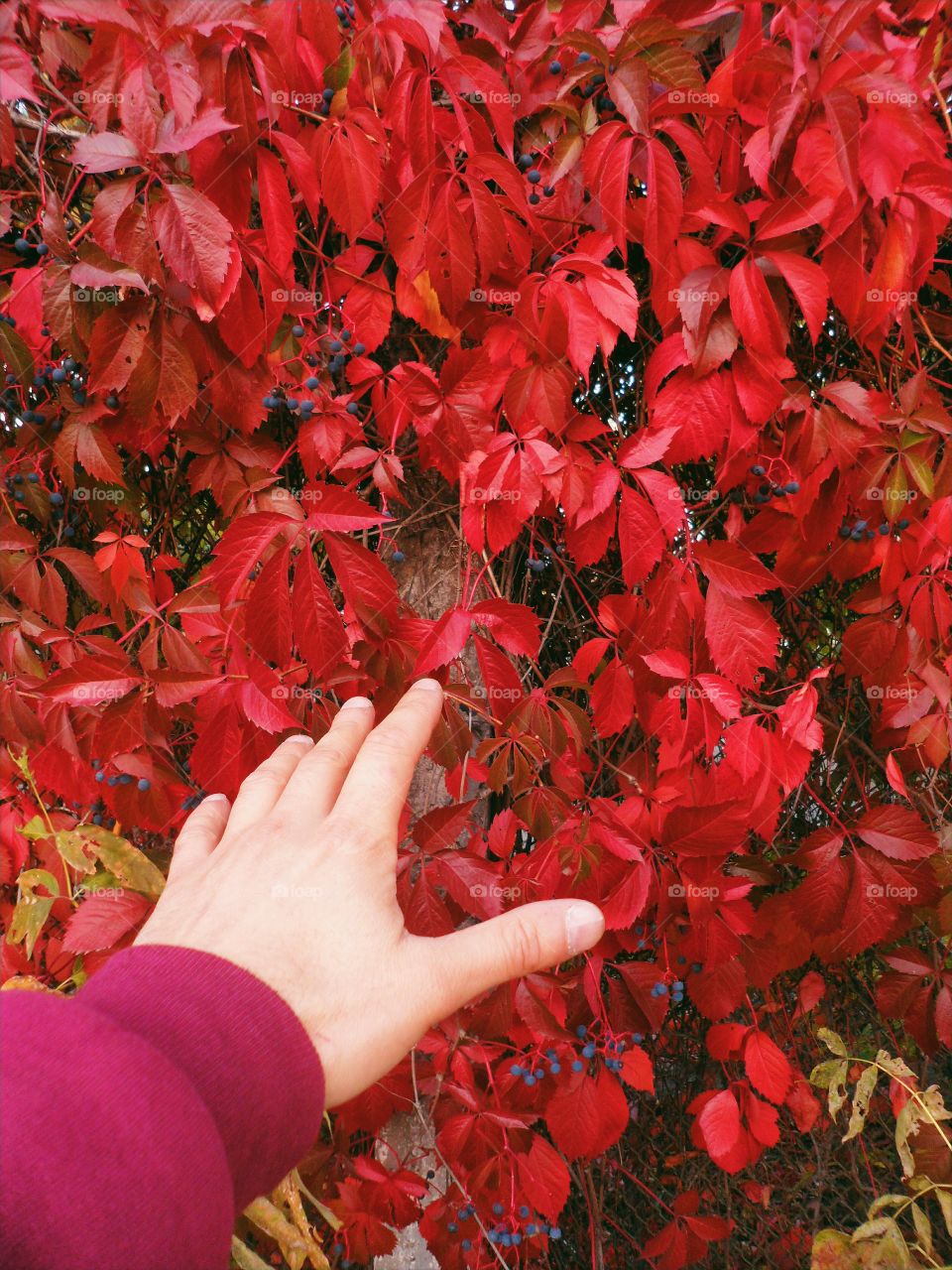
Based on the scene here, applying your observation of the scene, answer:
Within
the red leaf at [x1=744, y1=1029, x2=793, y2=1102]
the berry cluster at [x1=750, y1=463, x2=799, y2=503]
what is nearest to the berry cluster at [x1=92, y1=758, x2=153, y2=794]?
the berry cluster at [x1=750, y1=463, x2=799, y2=503]

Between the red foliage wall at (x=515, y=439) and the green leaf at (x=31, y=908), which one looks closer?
the red foliage wall at (x=515, y=439)

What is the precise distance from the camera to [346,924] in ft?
2.40

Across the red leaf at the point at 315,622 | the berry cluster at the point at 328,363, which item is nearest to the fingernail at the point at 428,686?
the red leaf at the point at 315,622

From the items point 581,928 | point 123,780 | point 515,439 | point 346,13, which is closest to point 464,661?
point 515,439

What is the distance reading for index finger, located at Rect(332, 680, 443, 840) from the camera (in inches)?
31.9

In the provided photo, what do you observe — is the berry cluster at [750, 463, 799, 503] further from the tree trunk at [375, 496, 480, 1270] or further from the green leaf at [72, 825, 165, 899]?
the green leaf at [72, 825, 165, 899]

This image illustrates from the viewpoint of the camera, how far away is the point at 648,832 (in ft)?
4.34

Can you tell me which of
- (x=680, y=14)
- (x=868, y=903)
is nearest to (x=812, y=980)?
(x=868, y=903)

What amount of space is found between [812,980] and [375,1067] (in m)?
1.30

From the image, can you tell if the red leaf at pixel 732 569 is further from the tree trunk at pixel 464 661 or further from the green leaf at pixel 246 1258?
the green leaf at pixel 246 1258

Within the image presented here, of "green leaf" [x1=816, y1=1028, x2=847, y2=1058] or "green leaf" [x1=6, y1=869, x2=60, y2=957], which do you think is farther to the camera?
"green leaf" [x1=816, y1=1028, x2=847, y2=1058]

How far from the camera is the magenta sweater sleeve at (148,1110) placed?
45 centimetres

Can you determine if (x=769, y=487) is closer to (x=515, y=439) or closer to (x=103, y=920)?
(x=515, y=439)

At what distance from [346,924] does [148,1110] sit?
247 millimetres
